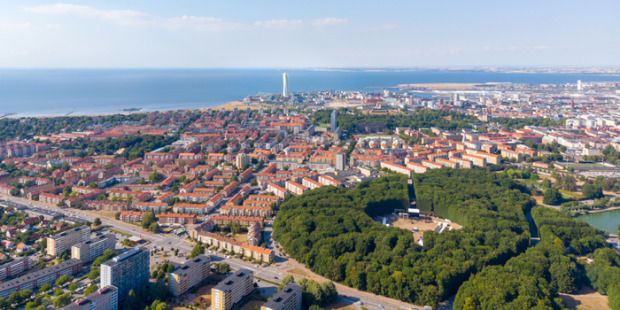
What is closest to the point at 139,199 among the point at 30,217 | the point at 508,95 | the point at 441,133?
the point at 30,217

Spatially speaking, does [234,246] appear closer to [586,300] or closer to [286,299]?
[286,299]

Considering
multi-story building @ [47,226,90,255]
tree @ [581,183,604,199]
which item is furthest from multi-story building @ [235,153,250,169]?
tree @ [581,183,604,199]

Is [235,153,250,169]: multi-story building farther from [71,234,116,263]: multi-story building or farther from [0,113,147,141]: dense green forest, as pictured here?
[0,113,147,141]: dense green forest

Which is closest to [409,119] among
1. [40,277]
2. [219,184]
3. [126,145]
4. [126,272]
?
[219,184]

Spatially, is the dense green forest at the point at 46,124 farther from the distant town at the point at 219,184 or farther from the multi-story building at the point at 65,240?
the multi-story building at the point at 65,240

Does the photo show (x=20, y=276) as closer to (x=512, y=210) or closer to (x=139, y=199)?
(x=139, y=199)

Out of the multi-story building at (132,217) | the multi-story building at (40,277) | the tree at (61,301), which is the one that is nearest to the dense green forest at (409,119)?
the multi-story building at (132,217)
